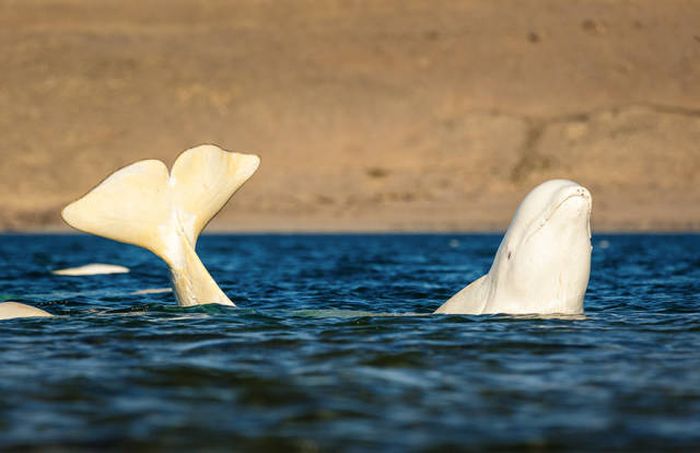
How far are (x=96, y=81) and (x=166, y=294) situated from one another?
171 feet

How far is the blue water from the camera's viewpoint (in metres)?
6.70

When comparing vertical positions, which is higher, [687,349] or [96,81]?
[96,81]

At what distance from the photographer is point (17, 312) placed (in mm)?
11508

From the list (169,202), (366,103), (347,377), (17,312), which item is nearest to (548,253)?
(347,377)

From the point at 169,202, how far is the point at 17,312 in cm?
195

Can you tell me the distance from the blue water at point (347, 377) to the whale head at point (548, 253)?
0.67 feet

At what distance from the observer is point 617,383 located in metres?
8.09

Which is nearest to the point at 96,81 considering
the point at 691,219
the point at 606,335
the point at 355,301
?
the point at 691,219

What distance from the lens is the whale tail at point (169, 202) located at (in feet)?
34.9

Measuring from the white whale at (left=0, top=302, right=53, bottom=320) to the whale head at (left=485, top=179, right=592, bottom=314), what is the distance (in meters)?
4.29

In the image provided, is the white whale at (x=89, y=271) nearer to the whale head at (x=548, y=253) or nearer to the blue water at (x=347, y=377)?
the blue water at (x=347, y=377)

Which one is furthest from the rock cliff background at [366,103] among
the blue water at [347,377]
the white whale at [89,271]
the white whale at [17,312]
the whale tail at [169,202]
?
the whale tail at [169,202]

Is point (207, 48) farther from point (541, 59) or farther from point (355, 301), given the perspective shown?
point (355, 301)

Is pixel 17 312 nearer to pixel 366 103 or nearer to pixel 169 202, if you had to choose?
pixel 169 202
